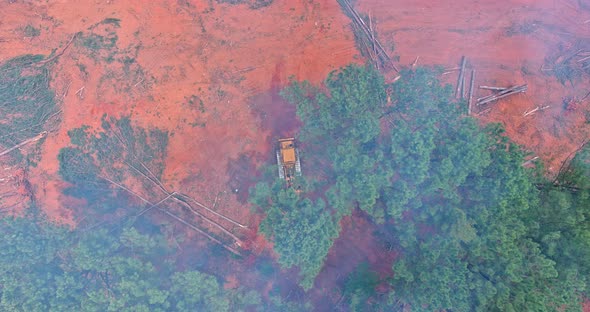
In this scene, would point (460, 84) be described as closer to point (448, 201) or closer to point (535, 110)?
point (535, 110)

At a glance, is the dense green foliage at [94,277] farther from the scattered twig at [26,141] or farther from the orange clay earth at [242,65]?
the scattered twig at [26,141]

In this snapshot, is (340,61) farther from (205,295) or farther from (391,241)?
(205,295)

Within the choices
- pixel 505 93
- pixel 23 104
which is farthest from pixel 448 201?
pixel 23 104

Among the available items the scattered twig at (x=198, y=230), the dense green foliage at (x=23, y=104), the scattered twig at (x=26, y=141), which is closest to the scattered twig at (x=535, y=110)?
the scattered twig at (x=198, y=230)

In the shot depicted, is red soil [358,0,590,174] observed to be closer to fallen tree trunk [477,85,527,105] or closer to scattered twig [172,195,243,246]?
fallen tree trunk [477,85,527,105]

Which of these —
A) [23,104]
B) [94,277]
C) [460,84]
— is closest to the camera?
[94,277]

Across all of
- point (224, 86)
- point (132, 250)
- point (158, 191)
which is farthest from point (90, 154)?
point (224, 86)
